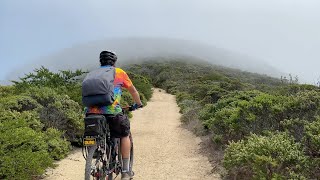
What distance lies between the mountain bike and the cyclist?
94 mm

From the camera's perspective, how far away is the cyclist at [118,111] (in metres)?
5.18

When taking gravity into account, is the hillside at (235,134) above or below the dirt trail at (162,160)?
above

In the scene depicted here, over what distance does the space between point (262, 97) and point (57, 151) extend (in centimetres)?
475

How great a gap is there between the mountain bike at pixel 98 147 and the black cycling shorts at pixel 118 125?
0.20ft

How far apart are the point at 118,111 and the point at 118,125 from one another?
0.67 ft

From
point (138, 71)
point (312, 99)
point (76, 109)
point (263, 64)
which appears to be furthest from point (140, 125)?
point (263, 64)

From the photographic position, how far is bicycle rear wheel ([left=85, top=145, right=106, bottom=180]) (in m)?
4.76

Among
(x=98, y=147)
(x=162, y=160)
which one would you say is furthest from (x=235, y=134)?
(x=98, y=147)

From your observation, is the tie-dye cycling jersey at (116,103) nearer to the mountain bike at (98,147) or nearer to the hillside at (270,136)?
the mountain bike at (98,147)

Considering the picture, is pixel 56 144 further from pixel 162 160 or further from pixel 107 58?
pixel 107 58

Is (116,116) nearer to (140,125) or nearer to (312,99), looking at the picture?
(312,99)

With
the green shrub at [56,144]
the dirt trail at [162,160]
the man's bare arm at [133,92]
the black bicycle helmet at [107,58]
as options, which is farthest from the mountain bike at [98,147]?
the green shrub at [56,144]

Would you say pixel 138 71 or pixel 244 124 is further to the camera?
pixel 138 71

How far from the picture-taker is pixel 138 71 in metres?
63.3
